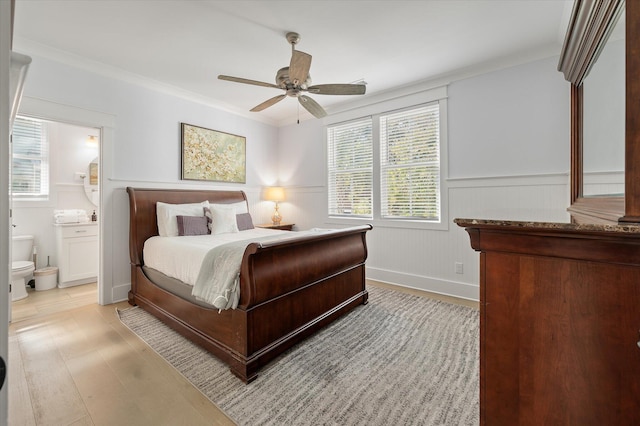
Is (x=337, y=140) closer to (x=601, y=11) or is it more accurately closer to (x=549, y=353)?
(x=601, y=11)

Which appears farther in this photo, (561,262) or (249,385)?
(249,385)

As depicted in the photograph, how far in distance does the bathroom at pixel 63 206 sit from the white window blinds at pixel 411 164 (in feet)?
12.9

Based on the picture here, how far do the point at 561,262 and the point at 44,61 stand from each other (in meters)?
4.24

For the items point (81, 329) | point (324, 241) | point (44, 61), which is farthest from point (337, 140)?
point (81, 329)

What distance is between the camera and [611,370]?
718 mm

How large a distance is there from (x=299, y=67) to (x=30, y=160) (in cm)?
415

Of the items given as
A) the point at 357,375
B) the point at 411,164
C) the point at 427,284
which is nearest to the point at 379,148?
the point at 411,164

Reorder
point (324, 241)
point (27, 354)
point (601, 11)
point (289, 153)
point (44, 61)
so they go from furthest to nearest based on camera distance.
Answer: point (289, 153), point (44, 61), point (324, 241), point (27, 354), point (601, 11)

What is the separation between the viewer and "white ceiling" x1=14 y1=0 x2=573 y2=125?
2188 millimetres

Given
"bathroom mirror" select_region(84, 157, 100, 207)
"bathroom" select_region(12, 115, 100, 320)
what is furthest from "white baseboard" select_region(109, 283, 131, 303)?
"bathroom mirror" select_region(84, 157, 100, 207)

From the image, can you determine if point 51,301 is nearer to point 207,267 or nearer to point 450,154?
point 207,267

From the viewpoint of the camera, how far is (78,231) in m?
3.70

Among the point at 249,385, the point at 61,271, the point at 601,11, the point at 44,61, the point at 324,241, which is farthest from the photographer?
the point at 61,271

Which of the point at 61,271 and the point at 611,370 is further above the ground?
the point at 611,370
